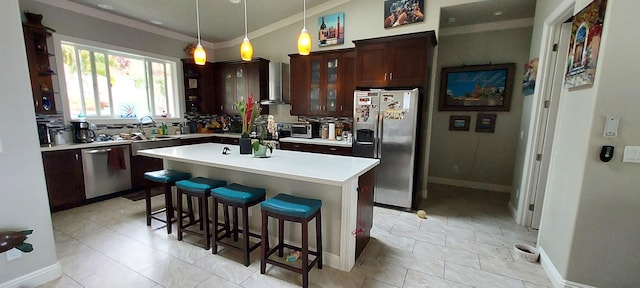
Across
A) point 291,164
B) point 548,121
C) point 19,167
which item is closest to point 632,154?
point 548,121

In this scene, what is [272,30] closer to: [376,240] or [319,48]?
[319,48]

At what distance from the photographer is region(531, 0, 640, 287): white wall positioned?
66.1 inches

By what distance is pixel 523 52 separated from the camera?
4074mm

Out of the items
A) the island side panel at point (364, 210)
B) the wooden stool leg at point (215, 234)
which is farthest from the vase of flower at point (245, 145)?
the island side panel at point (364, 210)

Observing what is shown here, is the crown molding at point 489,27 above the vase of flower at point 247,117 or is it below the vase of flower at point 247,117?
above

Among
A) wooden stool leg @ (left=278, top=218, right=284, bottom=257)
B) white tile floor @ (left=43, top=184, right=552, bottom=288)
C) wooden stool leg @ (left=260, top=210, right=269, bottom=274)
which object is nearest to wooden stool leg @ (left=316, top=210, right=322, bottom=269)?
white tile floor @ (left=43, top=184, right=552, bottom=288)

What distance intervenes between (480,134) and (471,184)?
3.07 feet

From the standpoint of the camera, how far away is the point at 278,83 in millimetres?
4973

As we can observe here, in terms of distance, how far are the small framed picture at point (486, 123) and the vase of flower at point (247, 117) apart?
12.5ft

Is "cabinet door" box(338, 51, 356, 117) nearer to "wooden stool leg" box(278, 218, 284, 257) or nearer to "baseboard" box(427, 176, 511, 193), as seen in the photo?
"baseboard" box(427, 176, 511, 193)

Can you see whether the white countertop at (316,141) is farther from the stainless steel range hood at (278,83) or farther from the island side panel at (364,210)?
the island side panel at (364,210)

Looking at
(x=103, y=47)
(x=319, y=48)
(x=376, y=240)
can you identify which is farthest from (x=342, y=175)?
(x=103, y=47)

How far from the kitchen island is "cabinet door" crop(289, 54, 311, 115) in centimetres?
207

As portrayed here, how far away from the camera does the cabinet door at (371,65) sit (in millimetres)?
3679
